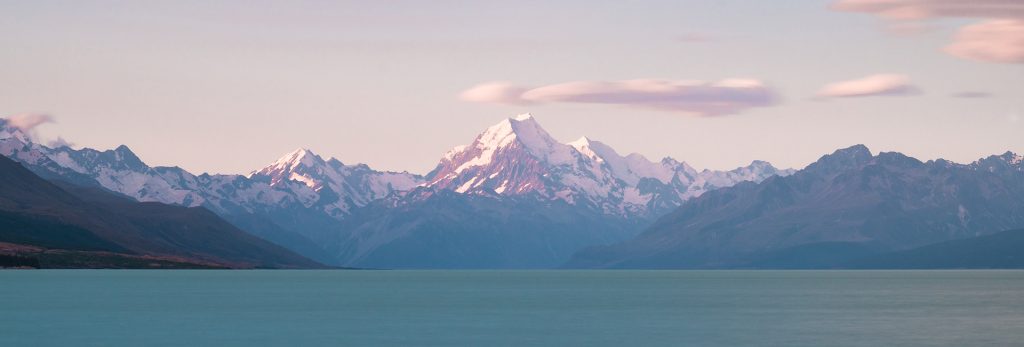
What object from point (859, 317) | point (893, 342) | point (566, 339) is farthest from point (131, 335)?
point (859, 317)

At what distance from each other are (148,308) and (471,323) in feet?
167

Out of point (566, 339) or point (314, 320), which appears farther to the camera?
point (314, 320)

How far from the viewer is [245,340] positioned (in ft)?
401

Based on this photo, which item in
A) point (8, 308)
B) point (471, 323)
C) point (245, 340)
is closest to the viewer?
point (245, 340)

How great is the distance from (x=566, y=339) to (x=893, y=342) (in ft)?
96.3

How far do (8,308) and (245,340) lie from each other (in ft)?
205

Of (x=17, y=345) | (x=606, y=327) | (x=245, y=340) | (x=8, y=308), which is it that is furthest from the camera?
(x=8, y=308)

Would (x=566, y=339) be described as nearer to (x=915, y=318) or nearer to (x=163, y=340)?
(x=163, y=340)

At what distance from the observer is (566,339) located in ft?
410

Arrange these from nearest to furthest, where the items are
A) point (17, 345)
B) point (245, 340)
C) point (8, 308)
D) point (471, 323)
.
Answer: point (17, 345) → point (245, 340) → point (471, 323) → point (8, 308)

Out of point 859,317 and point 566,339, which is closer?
point 566,339

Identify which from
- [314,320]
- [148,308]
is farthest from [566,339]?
[148,308]

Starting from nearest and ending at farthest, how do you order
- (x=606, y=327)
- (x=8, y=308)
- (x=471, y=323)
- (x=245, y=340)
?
(x=245, y=340)
(x=606, y=327)
(x=471, y=323)
(x=8, y=308)

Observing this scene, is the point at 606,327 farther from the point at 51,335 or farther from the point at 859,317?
the point at 51,335
